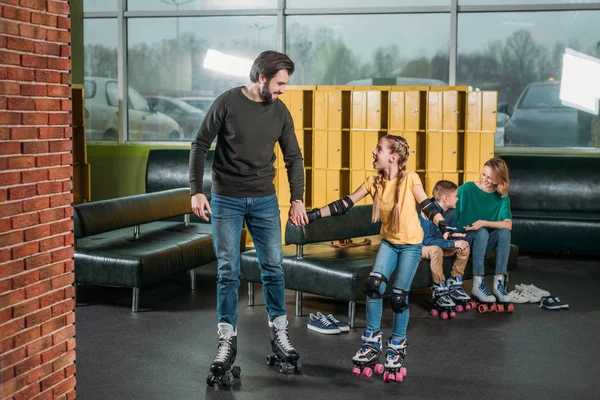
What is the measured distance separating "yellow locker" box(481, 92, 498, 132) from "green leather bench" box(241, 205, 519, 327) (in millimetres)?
2183

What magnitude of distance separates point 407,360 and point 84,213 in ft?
8.51

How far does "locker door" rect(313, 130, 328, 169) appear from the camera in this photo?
28.2ft

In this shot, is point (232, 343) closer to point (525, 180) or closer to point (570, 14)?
point (525, 180)

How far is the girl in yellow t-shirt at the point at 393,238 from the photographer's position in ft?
14.8

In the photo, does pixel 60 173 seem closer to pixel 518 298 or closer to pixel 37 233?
pixel 37 233

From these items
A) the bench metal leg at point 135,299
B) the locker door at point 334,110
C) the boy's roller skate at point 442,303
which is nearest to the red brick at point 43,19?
the bench metal leg at point 135,299

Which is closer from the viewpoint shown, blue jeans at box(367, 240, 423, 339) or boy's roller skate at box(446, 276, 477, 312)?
blue jeans at box(367, 240, 423, 339)

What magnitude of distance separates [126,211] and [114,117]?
4023 millimetres

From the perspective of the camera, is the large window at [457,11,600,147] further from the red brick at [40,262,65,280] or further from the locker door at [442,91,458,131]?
the red brick at [40,262,65,280]

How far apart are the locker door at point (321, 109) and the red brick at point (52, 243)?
16.9 ft

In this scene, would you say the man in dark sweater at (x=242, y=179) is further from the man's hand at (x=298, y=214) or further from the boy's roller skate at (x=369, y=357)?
the boy's roller skate at (x=369, y=357)

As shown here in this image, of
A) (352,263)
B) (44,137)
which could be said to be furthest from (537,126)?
(44,137)

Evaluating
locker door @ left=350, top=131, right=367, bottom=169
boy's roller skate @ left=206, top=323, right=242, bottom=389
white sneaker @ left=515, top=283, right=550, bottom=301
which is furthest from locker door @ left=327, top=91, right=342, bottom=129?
boy's roller skate @ left=206, top=323, right=242, bottom=389

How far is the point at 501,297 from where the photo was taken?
612 centimetres
